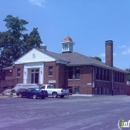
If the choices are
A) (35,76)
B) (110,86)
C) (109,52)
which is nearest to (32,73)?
(35,76)

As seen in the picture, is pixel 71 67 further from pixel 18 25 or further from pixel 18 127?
pixel 18 127

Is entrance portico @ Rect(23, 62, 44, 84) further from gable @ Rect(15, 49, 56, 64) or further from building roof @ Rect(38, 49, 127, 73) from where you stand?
building roof @ Rect(38, 49, 127, 73)

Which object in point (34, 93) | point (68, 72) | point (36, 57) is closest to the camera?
point (34, 93)

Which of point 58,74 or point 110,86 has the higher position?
point 58,74

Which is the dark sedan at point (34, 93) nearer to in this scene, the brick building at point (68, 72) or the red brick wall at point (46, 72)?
the brick building at point (68, 72)

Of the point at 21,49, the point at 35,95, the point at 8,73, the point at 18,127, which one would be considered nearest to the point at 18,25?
the point at 21,49

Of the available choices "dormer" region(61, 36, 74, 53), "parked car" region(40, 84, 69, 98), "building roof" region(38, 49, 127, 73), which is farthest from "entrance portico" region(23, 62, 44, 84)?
"dormer" region(61, 36, 74, 53)

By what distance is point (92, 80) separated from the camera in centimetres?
4391

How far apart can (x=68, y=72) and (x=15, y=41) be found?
23.3m

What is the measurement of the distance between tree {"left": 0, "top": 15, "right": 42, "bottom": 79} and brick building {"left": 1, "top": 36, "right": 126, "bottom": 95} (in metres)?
13.7

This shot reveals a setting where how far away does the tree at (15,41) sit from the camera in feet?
212

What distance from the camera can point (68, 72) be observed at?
47.2 meters

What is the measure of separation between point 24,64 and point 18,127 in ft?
130

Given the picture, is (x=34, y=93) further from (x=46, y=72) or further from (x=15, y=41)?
(x=15, y=41)
